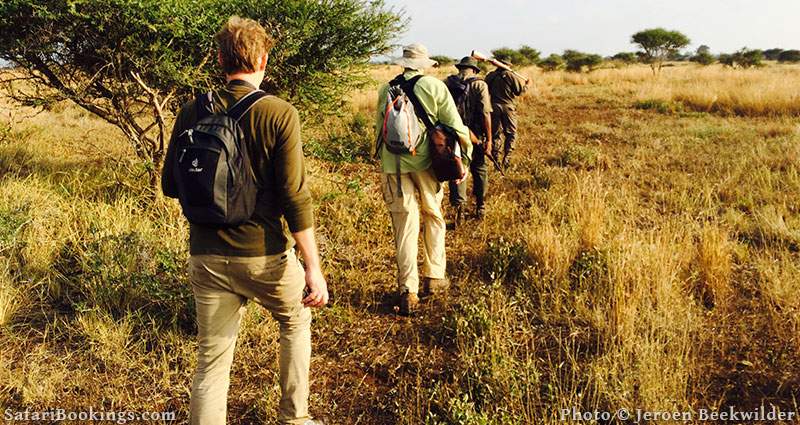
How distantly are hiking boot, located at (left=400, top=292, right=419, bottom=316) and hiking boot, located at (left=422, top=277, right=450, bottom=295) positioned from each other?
0.23 m

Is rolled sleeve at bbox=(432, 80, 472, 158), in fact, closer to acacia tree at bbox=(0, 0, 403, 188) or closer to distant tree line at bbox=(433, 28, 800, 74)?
acacia tree at bbox=(0, 0, 403, 188)

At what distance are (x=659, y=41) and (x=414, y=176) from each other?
37768 mm

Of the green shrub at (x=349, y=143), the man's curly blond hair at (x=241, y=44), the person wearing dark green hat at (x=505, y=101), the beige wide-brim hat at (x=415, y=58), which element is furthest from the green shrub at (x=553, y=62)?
the man's curly blond hair at (x=241, y=44)

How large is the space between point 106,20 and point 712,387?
18.2 ft

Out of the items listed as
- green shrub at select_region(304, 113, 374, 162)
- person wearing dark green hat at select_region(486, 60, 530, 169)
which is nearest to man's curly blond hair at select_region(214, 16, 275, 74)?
green shrub at select_region(304, 113, 374, 162)

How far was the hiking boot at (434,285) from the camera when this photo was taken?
12.9 feet

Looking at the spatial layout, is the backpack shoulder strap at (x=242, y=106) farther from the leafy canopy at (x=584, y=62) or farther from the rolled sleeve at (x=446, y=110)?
the leafy canopy at (x=584, y=62)

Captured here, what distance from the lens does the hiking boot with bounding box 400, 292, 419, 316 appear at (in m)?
3.71

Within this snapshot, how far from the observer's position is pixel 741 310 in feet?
11.4

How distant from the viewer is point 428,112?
362 centimetres

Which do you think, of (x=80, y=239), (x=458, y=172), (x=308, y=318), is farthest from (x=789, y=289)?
(x=80, y=239)

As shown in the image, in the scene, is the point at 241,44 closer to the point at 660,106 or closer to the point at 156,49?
the point at 156,49

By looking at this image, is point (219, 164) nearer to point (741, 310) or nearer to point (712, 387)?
point (712, 387)

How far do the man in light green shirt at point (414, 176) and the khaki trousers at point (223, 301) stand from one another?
156 cm
